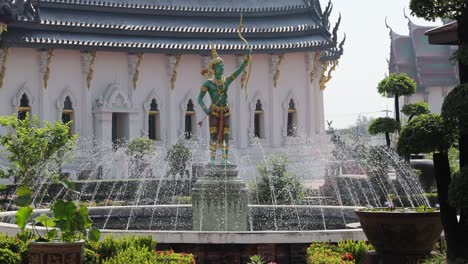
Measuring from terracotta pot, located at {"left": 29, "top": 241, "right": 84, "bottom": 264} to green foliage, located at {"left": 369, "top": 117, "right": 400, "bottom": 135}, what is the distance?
14.9 metres

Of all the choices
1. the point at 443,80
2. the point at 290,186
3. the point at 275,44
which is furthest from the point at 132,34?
the point at 443,80

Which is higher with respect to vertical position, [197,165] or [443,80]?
[443,80]

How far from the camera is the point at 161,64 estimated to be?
34.8 meters

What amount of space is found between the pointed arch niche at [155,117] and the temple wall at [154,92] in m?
0.05

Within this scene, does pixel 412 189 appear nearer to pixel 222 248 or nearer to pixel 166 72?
pixel 222 248

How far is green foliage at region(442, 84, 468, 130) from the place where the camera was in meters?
8.37

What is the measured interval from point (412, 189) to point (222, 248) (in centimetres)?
1237

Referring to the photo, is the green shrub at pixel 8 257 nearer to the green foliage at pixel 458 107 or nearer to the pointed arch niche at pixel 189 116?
the green foliage at pixel 458 107

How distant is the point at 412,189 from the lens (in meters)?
22.5

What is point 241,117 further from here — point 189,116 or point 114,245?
point 114,245

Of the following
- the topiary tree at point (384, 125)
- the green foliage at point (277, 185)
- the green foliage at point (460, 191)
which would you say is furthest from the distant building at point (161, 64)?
the green foliage at point (460, 191)

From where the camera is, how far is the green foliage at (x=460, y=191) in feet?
27.0

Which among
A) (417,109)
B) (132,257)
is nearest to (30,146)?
(417,109)

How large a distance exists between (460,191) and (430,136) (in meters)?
0.88
